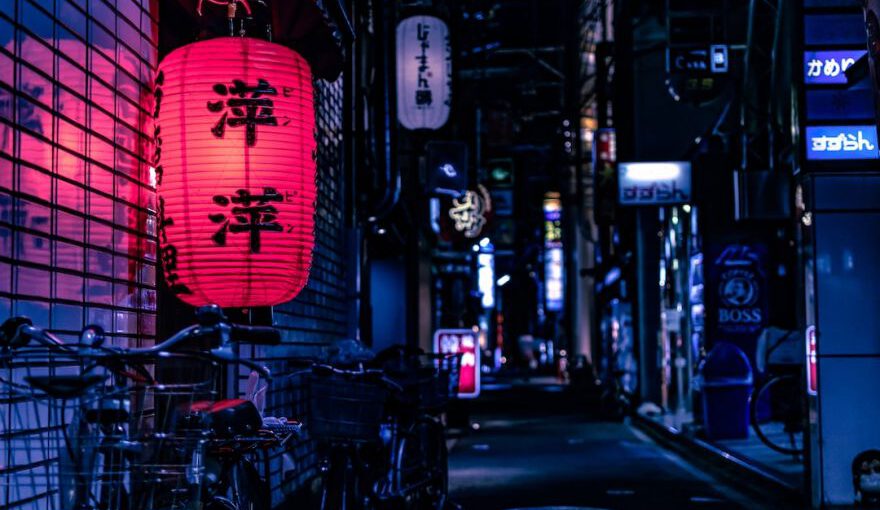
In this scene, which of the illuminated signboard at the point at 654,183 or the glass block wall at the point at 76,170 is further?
the illuminated signboard at the point at 654,183

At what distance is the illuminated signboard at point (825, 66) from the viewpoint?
10930 millimetres

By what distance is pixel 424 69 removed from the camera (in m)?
18.4

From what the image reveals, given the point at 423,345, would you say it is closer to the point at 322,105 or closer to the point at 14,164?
the point at 322,105

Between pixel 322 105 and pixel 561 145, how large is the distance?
4066 centimetres

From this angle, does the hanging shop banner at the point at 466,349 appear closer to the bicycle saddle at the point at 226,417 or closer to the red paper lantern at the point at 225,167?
the red paper lantern at the point at 225,167

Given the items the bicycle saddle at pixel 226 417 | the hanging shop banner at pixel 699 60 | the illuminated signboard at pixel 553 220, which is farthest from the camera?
the illuminated signboard at pixel 553 220

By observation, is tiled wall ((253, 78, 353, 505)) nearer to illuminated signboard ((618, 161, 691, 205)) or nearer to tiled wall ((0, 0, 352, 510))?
tiled wall ((0, 0, 352, 510))

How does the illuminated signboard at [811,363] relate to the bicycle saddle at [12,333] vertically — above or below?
below

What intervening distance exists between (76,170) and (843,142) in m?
7.55

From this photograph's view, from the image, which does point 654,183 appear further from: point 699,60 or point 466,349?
point 466,349

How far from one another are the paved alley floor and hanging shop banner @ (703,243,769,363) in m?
2.59

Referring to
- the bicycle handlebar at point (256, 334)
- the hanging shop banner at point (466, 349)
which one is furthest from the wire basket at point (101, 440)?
the hanging shop banner at point (466, 349)

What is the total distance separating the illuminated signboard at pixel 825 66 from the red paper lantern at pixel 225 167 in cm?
613

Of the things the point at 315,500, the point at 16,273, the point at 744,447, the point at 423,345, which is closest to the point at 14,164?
the point at 16,273
